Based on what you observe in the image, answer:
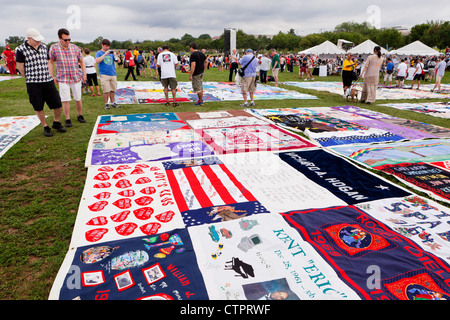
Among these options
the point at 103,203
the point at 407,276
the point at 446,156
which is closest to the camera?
the point at 407,276

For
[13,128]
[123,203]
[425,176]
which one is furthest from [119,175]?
[425,176]

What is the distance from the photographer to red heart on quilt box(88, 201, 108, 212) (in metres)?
3.04

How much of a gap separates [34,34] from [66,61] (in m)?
0.78

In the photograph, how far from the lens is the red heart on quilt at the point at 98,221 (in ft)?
9.14

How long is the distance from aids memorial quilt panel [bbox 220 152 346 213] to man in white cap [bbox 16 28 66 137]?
3.63m

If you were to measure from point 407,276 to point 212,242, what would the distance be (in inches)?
61.2

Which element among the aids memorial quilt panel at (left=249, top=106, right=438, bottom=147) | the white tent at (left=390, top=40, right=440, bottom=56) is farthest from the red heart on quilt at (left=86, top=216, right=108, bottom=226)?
the white tent at (left=390, top=40, right=440, bottom=56)

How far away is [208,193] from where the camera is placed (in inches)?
134

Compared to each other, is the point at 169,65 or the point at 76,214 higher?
the point at 169,65

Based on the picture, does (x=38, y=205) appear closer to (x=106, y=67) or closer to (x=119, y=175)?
(x=119, y=175)

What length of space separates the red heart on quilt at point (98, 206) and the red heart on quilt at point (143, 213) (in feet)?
1.25

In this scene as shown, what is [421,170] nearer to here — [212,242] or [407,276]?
[407,276]

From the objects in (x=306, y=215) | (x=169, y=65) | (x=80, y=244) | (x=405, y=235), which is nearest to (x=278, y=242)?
(x=306, y=215)

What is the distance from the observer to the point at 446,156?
4.58m
